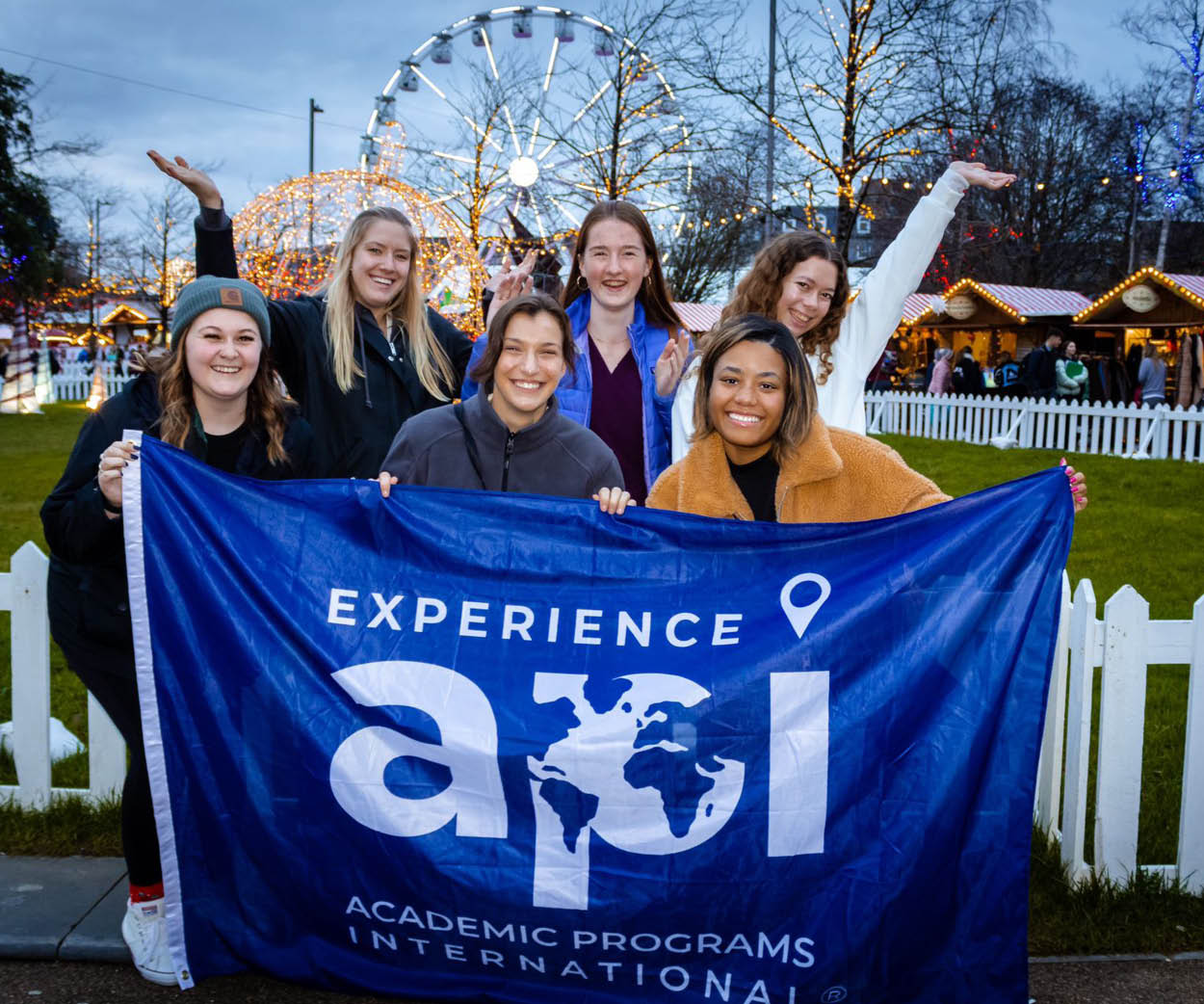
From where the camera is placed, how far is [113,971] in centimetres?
309

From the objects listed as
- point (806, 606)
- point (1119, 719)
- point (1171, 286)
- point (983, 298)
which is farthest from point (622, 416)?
point (983, 298)

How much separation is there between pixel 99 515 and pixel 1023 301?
29.1 metres

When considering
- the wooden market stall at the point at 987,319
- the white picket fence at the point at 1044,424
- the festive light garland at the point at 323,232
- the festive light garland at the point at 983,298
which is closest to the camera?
the festive light garland at the point at 323,232

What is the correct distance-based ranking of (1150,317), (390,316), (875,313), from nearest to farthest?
(875,313)
(390,316)
(1150,317)

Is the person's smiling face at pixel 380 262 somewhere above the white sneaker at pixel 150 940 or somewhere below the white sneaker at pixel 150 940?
above

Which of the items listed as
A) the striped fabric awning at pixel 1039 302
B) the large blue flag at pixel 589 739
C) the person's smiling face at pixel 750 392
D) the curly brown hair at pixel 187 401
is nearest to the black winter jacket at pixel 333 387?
the curly brown hair at pixel 187 401

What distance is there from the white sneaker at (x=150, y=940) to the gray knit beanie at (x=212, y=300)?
163cm

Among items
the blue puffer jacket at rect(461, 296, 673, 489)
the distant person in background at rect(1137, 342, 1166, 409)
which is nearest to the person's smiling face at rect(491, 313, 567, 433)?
the blue puffer jacket at rect(461, 296, 673, 489)

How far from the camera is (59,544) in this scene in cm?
292

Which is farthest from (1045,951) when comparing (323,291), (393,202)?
(393,202)

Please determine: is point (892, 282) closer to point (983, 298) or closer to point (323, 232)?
point (323, 232)

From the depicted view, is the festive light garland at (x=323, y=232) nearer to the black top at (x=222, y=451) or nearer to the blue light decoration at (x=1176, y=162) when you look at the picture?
the black top at (x=222, y=451)

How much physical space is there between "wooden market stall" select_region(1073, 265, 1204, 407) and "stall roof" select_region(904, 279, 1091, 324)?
96cm

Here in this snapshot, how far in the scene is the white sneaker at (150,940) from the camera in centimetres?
301
